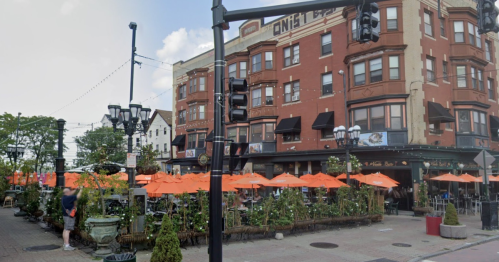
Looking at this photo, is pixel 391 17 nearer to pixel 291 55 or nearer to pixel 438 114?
pixel 438 114

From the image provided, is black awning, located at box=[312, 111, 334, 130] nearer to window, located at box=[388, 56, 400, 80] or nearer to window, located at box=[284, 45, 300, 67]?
window, located at box=[388, 56, 400, 80]

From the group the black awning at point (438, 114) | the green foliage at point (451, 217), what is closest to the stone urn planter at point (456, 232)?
the green foliage at point (451, 217)

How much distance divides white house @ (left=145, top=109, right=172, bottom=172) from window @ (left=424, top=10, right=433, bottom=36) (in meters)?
33.7

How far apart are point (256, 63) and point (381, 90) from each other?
42.2 ft

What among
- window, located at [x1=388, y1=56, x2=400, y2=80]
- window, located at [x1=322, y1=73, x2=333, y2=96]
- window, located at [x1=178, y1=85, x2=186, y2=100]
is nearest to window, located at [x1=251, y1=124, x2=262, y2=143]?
window, located at [x1=322, y1=73, x2=333, y2=96]

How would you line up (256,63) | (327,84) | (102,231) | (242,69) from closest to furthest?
(102,231), (327,84), (256,63), (242,69)

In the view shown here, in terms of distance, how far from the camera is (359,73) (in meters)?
25.8

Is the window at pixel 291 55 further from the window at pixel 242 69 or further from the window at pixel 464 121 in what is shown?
the window at pixel 464 121

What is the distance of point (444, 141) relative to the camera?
82.3ft

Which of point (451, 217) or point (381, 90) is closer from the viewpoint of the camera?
point (451, 217)

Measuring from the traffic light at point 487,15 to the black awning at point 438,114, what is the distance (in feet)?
57.8

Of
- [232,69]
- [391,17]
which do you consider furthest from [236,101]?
[232,69]

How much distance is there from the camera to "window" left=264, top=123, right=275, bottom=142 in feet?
106

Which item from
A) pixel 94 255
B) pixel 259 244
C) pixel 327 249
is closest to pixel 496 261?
pixel 327 249
